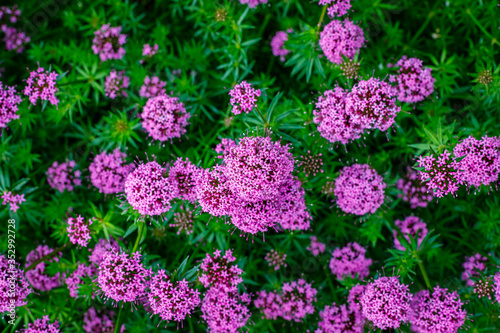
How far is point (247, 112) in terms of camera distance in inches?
241

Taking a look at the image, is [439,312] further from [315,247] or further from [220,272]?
[220,272]

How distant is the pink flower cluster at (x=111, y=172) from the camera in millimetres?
7277

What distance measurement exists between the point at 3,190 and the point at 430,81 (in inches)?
302

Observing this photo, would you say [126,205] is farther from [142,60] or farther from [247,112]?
[142,60]

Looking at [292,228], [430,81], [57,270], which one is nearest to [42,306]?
[57,270]

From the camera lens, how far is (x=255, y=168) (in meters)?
5.41

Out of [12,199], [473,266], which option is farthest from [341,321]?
[12,199]

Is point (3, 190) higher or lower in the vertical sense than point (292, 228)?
lower

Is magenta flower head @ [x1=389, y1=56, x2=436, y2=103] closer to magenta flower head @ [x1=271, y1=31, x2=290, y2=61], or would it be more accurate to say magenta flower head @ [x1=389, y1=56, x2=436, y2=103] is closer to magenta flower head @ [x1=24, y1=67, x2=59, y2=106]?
magenta flower head @ [x1=271, y1=31, x2=290, y2=61]

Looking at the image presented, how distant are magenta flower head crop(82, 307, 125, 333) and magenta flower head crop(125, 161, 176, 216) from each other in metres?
2.90

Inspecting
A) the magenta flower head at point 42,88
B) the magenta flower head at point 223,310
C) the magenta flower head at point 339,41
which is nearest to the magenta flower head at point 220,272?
the magenta flower head at point 223,310

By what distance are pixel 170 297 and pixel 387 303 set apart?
129 inches

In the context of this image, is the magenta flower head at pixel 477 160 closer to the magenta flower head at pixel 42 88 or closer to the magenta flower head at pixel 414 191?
the magenta flower head at pixel 414 191

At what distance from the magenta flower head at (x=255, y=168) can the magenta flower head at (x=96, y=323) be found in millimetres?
4032
